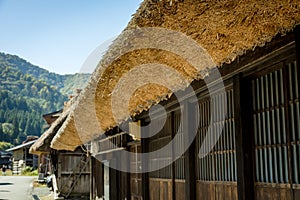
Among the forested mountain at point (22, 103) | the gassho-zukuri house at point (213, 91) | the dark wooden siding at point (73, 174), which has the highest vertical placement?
the forested mountain at point (22, 103)

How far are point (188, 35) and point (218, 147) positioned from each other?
5.18ft

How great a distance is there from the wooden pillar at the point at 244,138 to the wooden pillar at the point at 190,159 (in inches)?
50.3

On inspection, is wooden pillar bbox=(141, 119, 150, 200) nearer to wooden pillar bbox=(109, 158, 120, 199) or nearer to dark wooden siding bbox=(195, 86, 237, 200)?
dark wooden siding bbox=(195, 86, 237, 200)

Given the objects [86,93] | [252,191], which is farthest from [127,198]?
[252,191]

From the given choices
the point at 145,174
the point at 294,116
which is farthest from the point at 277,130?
the point at 145,174

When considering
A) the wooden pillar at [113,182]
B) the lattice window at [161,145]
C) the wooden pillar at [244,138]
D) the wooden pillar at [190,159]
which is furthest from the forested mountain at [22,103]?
the wooden pillar at [244,138]

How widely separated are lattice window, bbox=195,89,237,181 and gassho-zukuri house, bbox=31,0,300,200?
0.01 m

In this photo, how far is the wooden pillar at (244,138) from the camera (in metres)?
3.71

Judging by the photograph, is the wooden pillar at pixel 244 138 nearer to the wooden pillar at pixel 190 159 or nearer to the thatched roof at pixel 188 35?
the thatched roof at pixel 188 35

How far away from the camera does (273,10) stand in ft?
9.04

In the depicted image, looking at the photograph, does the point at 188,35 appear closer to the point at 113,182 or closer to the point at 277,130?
the point at 277,130

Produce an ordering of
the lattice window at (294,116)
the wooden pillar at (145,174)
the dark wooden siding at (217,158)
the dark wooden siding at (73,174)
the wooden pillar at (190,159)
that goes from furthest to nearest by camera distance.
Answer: the dark wooden siding at (73,174), the wooden pillar at (145,174), the wooden pillar at (190,159), the dark wooden siding at (217,158), the lattice window at (294,116)

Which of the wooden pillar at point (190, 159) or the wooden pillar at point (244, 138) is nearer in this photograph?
the wooden pillar at point (244, 138)

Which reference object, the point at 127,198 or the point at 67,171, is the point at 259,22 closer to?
the point at 127,198
